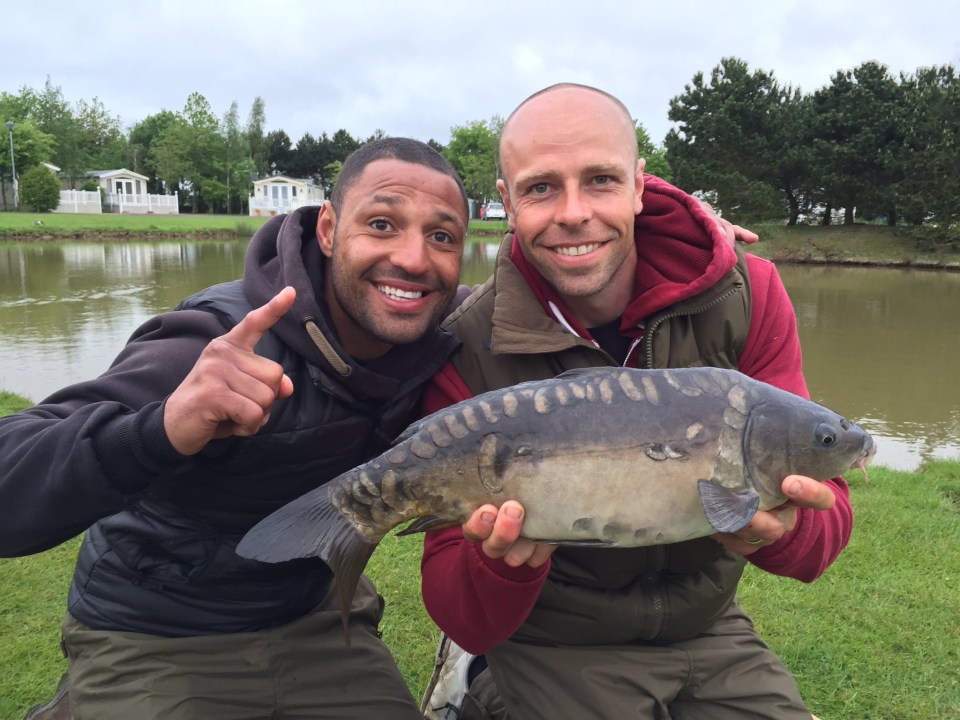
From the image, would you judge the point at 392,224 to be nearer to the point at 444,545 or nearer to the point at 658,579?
the point at 444,545

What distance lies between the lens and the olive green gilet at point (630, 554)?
2.77 meters

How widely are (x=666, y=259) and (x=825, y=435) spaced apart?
1.11 metres

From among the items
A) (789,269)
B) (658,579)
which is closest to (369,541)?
(658,579)

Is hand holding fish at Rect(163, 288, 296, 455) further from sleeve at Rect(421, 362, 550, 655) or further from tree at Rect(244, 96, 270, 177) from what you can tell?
tree at Rect(244, 96, 270, 177)

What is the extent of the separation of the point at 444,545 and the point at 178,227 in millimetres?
42652

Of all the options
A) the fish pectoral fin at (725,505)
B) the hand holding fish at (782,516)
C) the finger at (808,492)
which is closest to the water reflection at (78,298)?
the hand holding fish at (782,516)

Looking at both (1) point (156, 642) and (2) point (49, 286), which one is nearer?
(1) point (156, 642)

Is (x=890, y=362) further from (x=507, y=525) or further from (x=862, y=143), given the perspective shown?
(x=862, y=143)

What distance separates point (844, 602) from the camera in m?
4.20

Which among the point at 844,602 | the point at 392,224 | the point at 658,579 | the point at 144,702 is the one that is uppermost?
the point at 392,224

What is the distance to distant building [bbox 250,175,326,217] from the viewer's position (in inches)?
2589

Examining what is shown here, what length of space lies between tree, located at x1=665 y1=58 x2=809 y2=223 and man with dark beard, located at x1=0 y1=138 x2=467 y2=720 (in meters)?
40.2

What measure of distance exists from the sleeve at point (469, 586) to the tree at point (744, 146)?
40.3 metres

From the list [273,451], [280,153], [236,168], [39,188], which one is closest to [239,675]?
[273,451]
